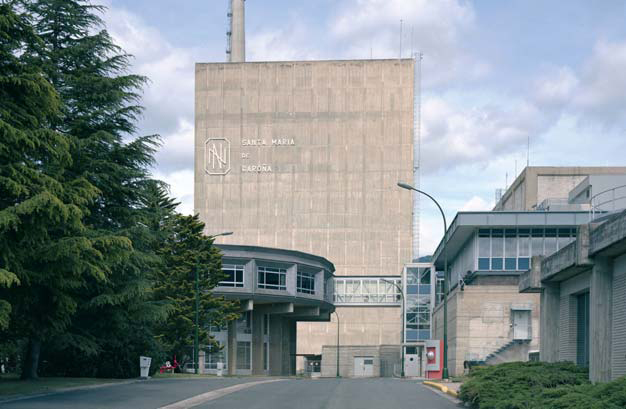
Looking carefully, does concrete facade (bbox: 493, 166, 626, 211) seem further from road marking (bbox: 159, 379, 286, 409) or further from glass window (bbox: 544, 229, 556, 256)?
road marking (bbox: 159, 379, 286, 409)

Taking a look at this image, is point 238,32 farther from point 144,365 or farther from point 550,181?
point 144,365

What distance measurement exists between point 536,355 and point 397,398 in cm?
1938

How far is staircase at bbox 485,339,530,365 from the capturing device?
5919cm

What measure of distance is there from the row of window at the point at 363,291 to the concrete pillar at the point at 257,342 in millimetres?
28082

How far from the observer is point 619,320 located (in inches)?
893

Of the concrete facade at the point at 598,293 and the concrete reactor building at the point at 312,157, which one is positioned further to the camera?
the concrete reactor building at the point at 312,157

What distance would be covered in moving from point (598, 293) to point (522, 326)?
3754cm

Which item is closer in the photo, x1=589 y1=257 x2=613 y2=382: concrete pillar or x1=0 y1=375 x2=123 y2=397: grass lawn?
x1=589 y1=257 x2=613 y2=382: concrete pillar

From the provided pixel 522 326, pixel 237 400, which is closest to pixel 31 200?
pixel 237 400

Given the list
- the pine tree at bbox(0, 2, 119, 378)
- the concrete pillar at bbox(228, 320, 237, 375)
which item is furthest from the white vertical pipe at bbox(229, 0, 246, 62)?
the pine tree at bbox(0, 2, 119, 378)

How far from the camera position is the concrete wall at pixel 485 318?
198ft

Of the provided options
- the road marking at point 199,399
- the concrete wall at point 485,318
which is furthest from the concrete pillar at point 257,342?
the road marking at point 199,399

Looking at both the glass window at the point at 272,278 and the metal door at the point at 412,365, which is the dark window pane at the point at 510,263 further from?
the metal door at the point at 412,365

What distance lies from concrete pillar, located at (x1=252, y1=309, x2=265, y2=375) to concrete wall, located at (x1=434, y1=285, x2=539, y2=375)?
24.9 meters
